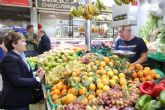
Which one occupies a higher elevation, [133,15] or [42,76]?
[133,15]

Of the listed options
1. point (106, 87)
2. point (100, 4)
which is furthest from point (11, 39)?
point (100, 4)

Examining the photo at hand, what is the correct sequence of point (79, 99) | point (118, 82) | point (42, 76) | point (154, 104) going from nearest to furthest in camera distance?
point (154, 104) → point (79, 99) → point (118, 82) → point (42, 76)

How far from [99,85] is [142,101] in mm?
722

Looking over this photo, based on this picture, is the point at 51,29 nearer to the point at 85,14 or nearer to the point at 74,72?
the point at 85,14

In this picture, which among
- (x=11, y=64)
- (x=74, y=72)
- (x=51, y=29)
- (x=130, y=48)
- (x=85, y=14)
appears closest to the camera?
(x=74, y=72)

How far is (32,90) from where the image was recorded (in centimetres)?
404

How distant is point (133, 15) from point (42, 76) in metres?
3.82

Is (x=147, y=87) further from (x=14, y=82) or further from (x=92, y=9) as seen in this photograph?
(x=92, y=9)

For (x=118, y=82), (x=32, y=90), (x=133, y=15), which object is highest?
(x=133, y=15)

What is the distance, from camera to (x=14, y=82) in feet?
11.6

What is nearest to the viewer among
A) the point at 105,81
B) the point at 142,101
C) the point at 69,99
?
the point at 142,101

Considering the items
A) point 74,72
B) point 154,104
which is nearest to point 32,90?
point 74,72

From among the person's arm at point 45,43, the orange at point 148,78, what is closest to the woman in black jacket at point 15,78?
the orange at point 148,78

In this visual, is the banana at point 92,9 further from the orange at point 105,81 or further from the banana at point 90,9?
the orange at point 105,81
